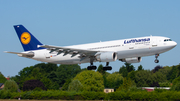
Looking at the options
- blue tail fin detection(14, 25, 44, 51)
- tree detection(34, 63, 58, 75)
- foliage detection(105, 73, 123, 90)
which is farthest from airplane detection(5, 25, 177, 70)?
tree detection(34, 63, 58, 75)

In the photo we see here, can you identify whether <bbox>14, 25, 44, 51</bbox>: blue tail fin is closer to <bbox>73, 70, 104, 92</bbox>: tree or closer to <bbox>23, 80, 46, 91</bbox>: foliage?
<bbox>73, 70, 104, 92</bbox>: tree

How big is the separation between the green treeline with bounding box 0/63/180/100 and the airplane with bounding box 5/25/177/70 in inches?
240

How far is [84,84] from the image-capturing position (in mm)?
96500

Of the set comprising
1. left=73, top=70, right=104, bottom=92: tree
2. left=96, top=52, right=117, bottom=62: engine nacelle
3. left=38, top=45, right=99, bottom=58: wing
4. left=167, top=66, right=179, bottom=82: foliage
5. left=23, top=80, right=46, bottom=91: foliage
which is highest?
left=38, top=45, right=99, bottom=58: wing

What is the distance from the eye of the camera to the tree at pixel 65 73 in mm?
138875

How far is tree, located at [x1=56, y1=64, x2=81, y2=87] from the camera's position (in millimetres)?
138875

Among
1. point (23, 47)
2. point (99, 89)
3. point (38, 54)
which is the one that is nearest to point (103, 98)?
point (38, 54)

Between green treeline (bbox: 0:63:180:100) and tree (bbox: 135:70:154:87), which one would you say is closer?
green treeline (bbox: 0:63:180:100)

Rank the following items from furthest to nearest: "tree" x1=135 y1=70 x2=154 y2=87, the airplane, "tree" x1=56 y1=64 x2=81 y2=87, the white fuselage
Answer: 1. "tree" x1=56 y1=64 x2=81 y2=87
2. "tree" x1=135 y1=70 x2=154 y2=87
3. the airplane
4. the white fuselage

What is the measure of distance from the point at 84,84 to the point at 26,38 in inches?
1838

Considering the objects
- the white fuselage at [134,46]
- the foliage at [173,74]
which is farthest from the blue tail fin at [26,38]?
the foliage at [173,74]

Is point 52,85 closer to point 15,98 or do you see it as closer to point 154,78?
point 154,78

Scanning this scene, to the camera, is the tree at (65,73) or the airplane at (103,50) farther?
the tree at (65,73)

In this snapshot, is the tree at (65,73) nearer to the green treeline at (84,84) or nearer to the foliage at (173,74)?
the green treeline at (84,84)
